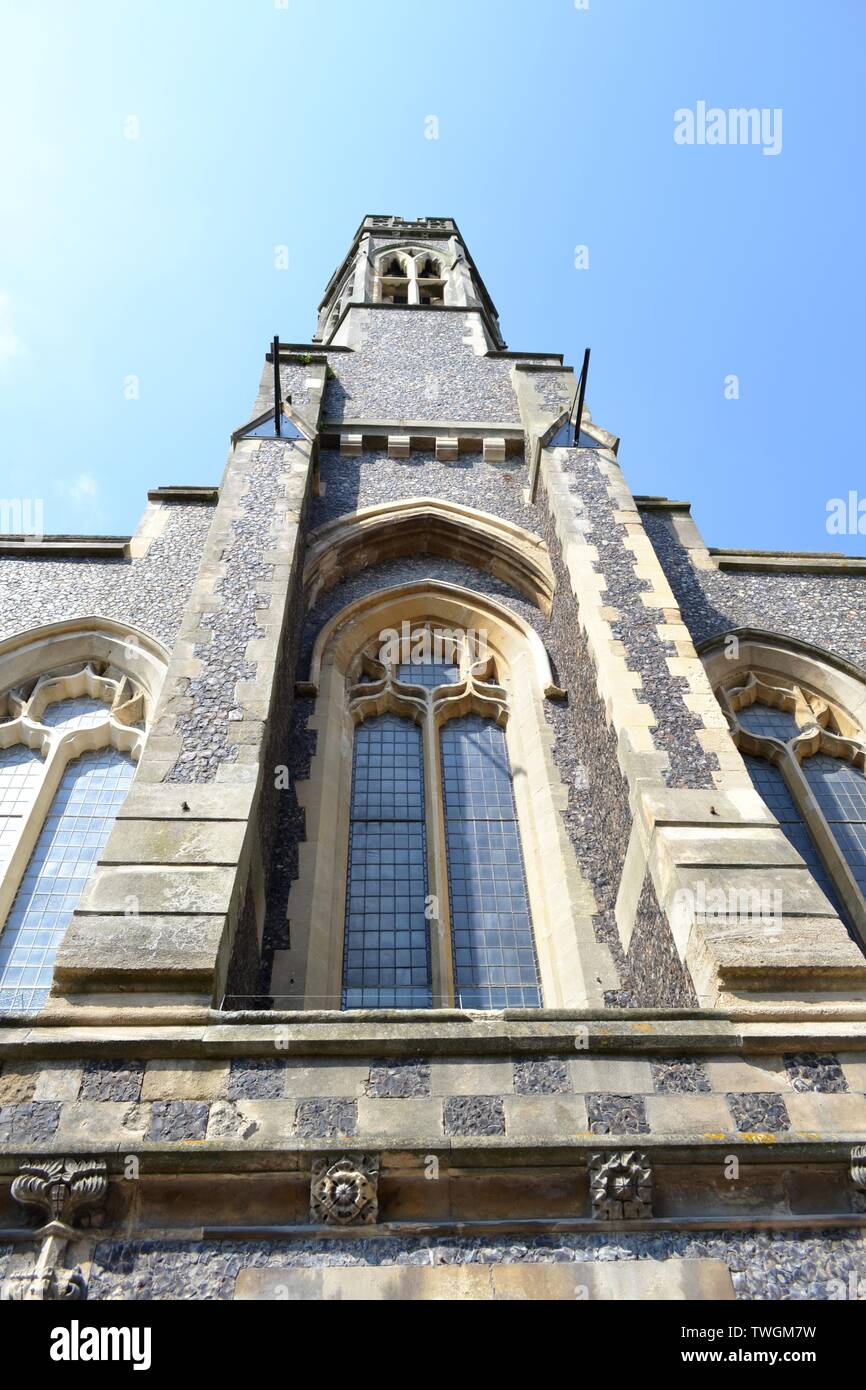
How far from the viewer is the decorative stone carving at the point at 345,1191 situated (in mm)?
4676

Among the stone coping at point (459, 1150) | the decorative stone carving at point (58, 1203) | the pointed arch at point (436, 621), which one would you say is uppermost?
the pointed arch at point (436, 621)

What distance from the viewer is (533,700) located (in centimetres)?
1022

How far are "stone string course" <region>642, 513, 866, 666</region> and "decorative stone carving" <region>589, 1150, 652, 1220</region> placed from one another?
722 cm

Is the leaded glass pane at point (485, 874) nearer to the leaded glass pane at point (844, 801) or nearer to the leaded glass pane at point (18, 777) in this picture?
the leaded glass pane at point (844, 801)

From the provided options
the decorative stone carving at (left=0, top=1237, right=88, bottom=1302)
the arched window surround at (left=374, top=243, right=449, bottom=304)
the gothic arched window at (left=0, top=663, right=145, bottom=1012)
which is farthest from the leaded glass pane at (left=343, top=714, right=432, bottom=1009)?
the arched window surround at (left=374, top=243, right=449, bottom=304)

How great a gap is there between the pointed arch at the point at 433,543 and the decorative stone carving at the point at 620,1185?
7239 millimetres

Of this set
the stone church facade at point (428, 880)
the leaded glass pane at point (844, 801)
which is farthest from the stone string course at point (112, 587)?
the leaded glass pane at point (844, 801)

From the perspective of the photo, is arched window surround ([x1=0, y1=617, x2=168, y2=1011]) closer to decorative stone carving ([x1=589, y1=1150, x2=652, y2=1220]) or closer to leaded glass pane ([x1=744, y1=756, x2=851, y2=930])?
leaded glass pane ([x1=744, y1=756, x2=851, y2=930])

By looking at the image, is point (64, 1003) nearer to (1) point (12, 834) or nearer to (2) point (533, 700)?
(1) point (12, 834)

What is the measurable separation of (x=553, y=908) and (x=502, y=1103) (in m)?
3.21

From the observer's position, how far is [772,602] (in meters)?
12.1

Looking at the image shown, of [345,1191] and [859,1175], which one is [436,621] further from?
[859,1175]
